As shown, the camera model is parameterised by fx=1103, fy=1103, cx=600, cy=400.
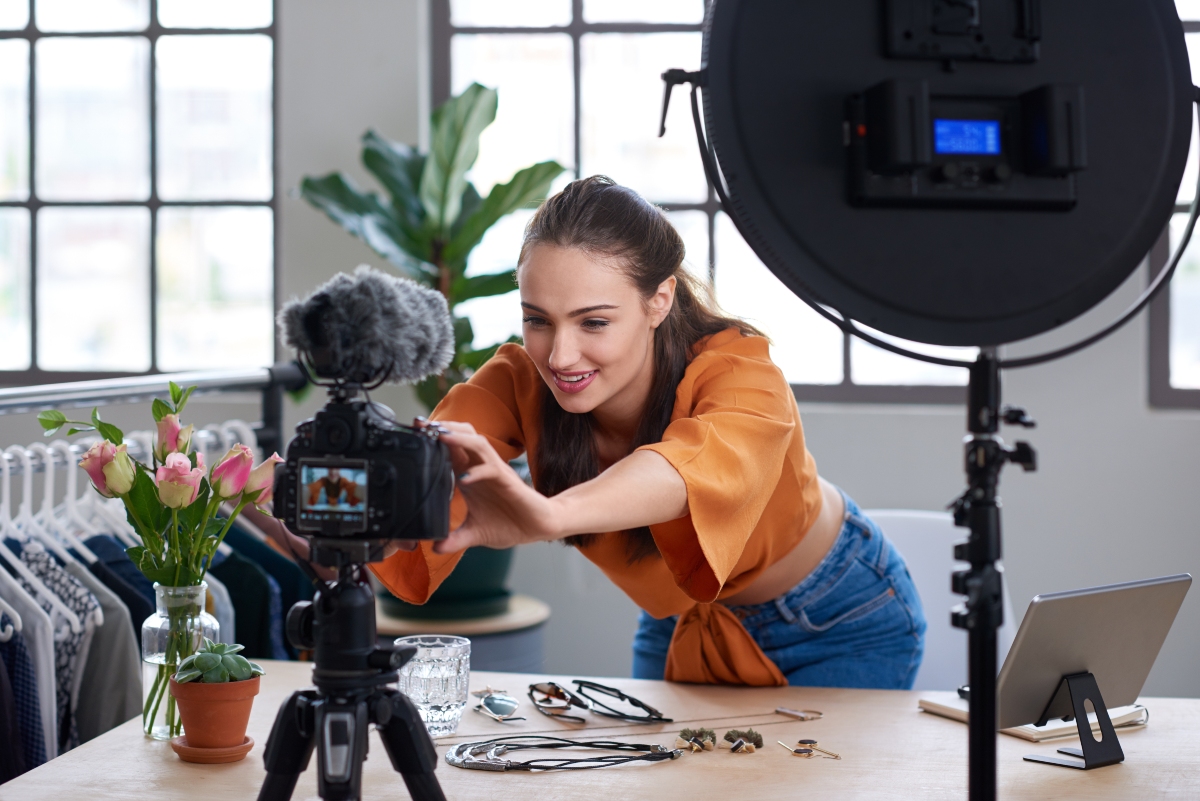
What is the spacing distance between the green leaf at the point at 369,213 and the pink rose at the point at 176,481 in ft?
5.15

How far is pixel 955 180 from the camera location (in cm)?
83

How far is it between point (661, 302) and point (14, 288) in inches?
109

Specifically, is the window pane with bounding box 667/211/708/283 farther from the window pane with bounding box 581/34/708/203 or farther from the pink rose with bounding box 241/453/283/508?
the pink rose with bounding box 241/453/283/508

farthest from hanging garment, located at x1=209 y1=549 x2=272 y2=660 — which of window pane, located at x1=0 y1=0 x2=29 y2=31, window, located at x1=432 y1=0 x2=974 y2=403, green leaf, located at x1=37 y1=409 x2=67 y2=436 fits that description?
window pane, located at x1=0 y1=0 x2=29 y2=31

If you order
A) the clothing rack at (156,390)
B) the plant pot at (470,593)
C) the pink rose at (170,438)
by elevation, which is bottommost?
the plant pot at (470,593)

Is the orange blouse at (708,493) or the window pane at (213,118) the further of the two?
the window pane at (213,118)

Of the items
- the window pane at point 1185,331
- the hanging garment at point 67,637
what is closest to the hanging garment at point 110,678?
the hanging garment at point 67,637

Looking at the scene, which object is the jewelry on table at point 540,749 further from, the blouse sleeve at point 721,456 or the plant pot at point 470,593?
the plant pot at point 470,593

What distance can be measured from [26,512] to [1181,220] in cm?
296

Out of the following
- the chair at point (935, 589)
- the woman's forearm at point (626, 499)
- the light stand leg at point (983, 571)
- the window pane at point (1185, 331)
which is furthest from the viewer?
the window pane at point (1185, 331)

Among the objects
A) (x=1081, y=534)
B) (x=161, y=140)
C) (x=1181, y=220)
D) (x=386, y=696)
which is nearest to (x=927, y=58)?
(x=386, y=696)

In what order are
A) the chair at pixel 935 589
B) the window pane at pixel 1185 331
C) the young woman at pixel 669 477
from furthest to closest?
the window pane at pixel 1185 331
the chair at pixel 935 589
the young woman at pixel 669 477

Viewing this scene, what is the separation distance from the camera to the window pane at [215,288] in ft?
10.9

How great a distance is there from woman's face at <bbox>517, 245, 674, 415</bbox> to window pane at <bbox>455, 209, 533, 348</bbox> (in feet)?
6.15
